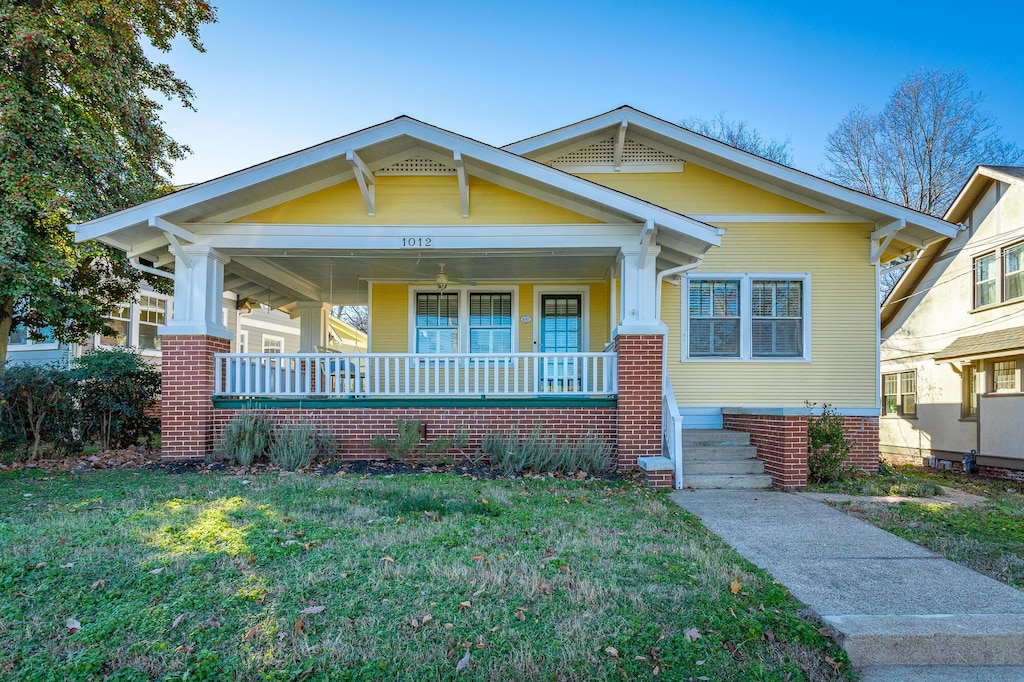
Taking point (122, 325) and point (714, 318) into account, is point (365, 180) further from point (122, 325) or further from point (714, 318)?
point (122, 325)

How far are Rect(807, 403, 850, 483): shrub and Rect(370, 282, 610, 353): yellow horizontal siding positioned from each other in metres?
4.35

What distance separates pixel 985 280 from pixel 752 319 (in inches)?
266

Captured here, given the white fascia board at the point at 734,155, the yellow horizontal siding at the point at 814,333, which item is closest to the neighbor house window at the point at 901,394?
the yellow horizontal siding at the point at 814,333

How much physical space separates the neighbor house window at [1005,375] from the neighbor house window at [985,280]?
1341 mm

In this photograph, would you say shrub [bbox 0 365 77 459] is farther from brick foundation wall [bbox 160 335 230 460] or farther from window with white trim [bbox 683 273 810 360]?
window with white trim [bbox 683 273 810 360]

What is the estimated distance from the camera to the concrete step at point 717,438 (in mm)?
9641

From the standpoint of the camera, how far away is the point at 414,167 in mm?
Answer: 9312

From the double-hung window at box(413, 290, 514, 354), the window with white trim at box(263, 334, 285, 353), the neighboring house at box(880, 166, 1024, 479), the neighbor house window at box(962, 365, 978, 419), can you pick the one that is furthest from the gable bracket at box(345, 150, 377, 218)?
the window with white trim at box(263, 334, 285, 353)

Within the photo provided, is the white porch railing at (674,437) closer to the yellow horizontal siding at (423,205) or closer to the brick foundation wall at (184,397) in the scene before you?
the yellow horizontal siding at (423,205)

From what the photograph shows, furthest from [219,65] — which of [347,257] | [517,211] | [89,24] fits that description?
[517,211]

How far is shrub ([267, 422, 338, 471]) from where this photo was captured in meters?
8.60

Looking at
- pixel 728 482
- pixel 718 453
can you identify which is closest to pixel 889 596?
pixel 728 482

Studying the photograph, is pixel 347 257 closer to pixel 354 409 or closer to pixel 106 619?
pixel 354 409

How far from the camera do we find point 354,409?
30.6ft
